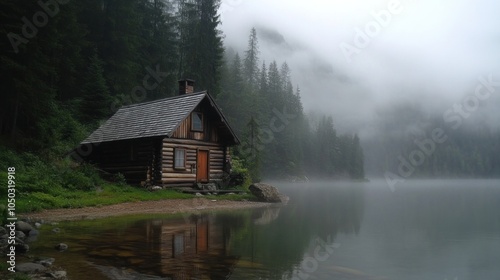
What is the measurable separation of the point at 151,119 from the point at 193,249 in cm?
2050

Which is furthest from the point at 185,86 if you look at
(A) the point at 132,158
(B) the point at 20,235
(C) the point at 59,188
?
(B) the point at 20,235

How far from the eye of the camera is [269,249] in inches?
467

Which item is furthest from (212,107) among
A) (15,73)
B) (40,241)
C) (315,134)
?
(315,134)

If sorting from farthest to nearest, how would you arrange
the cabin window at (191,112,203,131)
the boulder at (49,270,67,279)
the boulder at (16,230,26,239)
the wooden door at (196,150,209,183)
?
the wooden door at (196,150,209,183), the cabin window at (191,112,203,131), the boulder at (16,230,26,239), the boulder at (49,270,67,279)

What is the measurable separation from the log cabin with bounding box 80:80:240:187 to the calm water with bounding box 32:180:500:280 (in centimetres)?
996

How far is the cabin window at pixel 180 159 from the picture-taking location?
29.5 metres

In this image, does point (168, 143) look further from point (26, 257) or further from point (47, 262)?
point (47, 262)

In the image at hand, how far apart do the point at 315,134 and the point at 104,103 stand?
108761mm

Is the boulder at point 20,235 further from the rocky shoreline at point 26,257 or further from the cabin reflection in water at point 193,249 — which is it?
the cabin reflection in water at point 193,249

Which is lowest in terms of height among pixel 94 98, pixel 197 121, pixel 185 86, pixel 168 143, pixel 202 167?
pixel 202 167

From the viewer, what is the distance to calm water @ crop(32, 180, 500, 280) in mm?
9242

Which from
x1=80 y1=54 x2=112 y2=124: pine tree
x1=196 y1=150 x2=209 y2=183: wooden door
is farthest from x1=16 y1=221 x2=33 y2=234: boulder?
x1=80 y1=54 x2=112 y2=124: pine tree

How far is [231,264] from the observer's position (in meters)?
9.80

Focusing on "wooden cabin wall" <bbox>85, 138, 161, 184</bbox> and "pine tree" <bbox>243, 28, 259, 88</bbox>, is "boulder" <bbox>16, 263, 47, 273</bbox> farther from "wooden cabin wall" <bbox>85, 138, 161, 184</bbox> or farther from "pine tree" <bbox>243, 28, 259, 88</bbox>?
"pine tree" <bbox>243, 28, 259, 88</bbox>
